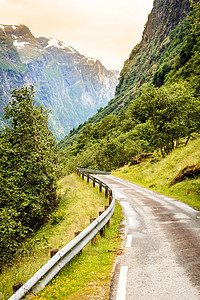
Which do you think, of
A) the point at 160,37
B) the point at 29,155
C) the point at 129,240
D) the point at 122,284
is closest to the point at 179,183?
the point at 29,155

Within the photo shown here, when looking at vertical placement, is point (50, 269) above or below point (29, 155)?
below

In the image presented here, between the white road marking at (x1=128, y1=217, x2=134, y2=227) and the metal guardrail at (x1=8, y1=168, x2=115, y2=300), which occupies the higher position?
the metal guardrail at (x1=8, y1=168, x2=115, y2=300)

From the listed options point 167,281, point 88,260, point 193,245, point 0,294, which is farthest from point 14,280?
point 193,245

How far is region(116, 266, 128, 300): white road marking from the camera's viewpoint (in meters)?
3.84

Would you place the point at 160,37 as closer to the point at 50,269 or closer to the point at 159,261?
the point at 159,261

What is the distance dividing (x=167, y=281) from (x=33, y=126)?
14.3 m

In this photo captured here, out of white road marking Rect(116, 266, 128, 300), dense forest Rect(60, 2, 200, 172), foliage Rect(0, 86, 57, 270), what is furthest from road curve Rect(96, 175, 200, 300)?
dense forest Rect(60, 2, 200, 172)

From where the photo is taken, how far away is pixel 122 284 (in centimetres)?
430

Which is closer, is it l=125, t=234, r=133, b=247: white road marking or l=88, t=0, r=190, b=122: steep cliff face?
l=125, t=234, r=133, b=247: white road marking

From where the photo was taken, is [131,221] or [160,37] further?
[160,37]

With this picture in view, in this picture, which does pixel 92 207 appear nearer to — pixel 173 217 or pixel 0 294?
pixel 173 217

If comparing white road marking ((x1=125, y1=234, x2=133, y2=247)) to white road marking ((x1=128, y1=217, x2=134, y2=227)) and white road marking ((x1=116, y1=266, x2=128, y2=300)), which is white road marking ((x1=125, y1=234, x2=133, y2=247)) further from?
white road marking ((x1=116, y1=266, x2=128, y2=300))

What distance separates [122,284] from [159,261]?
1.50 meters

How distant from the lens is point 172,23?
15838 cm
